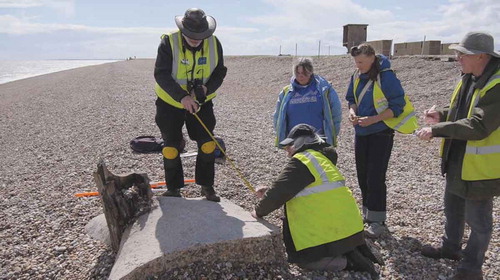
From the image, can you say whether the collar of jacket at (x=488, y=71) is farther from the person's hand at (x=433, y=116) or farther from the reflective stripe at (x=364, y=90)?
the reflective stripe at (x=364, y=90)

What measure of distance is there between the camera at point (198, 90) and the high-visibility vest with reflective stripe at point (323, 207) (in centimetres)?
127

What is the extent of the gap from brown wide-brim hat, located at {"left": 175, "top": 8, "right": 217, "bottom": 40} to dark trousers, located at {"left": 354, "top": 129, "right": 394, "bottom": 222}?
2.01 metres

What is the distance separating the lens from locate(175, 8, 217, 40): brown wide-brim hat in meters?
4.03

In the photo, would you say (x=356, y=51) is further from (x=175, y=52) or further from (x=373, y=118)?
(x=175, y=52)

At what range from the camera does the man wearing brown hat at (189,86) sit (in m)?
4.09

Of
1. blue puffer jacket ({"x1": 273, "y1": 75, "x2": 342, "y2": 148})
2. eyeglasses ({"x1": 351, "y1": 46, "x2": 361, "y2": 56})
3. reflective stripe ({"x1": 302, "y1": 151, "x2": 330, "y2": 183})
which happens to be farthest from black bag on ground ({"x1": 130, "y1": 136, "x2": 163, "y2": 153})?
reflective stripe ({"x1": 302, "y1": 151, "x2": 330, "y2": 183})

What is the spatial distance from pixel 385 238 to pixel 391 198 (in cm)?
146

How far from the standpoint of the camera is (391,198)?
5820 mm

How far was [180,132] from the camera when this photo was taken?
454 cm

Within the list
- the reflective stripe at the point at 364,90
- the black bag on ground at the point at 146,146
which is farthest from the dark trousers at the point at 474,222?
the black bag on ground at the point at 146,146

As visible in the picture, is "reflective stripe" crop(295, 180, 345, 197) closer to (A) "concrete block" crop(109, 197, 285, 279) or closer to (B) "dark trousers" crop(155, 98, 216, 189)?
(A) "concrete block" crop(109, 197, 285, 279)

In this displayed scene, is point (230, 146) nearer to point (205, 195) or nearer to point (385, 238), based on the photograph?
point (205, 195)

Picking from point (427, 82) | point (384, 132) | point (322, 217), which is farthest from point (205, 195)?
point (427, 82)

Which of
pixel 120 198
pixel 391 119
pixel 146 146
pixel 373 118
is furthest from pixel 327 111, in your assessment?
pixel 146 146
